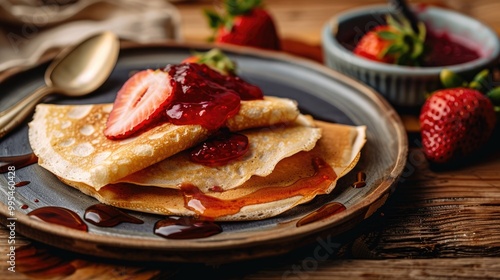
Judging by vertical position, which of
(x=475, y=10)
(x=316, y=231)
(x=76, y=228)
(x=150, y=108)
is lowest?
(x=475, y=10)

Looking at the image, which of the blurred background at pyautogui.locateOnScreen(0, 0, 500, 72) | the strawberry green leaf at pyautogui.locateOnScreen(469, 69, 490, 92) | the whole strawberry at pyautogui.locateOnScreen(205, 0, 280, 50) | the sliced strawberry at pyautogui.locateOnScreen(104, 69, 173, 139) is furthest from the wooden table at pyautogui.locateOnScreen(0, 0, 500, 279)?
the blurred background at pyautogui.locateOnScreen(0, 0, 500, 72)

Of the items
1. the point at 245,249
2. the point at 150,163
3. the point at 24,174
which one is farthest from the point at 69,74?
the point at 245,249

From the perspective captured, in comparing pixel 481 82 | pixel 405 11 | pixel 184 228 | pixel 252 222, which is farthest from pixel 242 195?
pixel 405 11

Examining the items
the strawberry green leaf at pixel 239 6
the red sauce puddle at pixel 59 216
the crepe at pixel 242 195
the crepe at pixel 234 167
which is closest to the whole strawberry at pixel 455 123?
the crepe at pixel 242 195

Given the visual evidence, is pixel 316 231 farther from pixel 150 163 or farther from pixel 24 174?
pixel 24 174

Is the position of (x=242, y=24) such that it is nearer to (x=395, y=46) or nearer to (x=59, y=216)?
(x=395, y=46)

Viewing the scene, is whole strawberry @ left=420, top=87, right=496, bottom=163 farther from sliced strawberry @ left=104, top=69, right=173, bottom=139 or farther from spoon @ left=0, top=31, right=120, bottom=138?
spoon @ left=0, top=31, right=120, bottom=138
